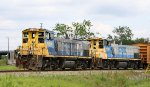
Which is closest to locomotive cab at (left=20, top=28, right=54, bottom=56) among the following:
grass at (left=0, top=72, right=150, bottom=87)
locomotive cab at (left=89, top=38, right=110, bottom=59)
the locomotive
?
the locomotive

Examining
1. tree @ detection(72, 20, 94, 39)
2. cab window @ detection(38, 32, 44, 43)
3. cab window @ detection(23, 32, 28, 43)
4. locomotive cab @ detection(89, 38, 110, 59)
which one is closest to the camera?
cab window @ detection(38, 32, 44, 43)

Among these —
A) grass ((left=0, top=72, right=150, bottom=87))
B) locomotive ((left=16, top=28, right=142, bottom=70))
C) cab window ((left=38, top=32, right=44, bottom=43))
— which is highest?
cab window ((left=38, top=32, right=44, bottom=43))

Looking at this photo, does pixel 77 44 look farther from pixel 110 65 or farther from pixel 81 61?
pixel 110 65

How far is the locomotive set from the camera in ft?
101

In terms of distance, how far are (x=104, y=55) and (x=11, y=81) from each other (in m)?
22.0

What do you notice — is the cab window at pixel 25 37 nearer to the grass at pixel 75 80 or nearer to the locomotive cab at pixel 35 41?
the locomotive cab at pixel 35 41

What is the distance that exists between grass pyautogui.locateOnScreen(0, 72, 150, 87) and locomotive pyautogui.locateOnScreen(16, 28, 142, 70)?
18.2 feet

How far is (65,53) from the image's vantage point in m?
34.0

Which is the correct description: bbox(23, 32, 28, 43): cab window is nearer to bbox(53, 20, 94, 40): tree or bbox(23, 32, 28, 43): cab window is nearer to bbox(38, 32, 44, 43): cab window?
bbox(38, 32, 44, 43): cab window

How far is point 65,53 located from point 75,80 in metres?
10.5

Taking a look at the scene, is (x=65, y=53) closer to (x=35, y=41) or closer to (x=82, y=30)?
(x=35, y=41)

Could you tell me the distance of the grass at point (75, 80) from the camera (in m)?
19.4

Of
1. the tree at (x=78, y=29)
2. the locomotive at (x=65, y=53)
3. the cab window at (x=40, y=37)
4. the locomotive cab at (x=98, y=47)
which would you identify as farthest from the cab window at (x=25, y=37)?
the tree at (x=78, y=29)

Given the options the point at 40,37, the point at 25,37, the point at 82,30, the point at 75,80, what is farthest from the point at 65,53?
the point at 82,30
